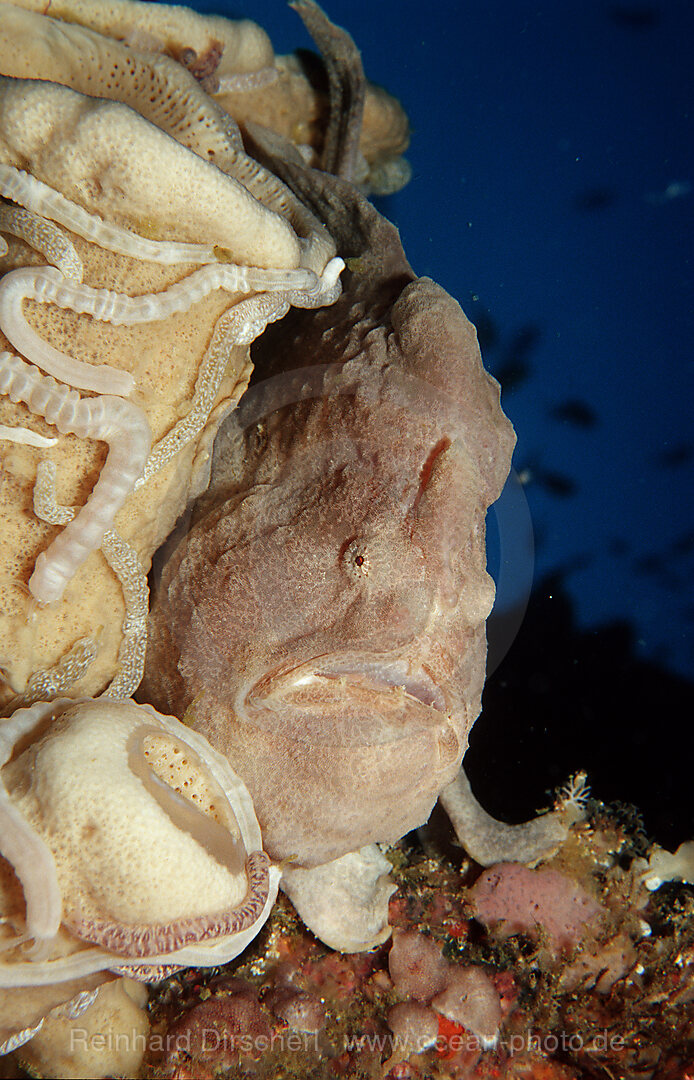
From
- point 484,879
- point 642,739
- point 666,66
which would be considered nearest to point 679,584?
point 642,739

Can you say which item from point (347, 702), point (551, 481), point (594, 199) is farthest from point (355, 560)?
point (594, 199)

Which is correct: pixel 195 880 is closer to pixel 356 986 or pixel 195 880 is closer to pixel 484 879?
pixel 356 986

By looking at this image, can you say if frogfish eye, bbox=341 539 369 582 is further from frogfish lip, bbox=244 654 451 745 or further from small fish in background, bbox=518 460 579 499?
small fish in background, bbox=518 460 579 499

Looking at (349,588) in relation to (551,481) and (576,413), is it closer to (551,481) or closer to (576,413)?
(576,413)

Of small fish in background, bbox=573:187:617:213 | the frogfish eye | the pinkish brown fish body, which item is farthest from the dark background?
the frogfish eye

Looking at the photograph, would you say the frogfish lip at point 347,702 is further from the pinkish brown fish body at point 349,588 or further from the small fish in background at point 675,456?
the small fish in background at point 675,456
